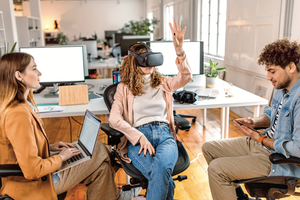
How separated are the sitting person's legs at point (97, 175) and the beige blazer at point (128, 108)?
4.8 inches

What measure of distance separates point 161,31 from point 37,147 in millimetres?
8235

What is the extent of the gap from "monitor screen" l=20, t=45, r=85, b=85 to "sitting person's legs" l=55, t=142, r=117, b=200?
1.00m

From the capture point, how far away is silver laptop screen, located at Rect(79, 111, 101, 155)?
1452 millimetres

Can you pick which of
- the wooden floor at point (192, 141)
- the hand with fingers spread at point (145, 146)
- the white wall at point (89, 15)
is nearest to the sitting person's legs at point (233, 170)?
the hand with fingers spread at point (145, 146)

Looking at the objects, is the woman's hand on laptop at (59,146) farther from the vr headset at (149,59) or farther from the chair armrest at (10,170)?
the vr headset at (149,59)

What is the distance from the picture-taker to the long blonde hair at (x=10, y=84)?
121 cm

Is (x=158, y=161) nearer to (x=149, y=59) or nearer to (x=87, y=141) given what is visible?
(x=87, y=141)

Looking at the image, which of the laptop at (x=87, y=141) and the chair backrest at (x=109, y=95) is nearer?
the laptop at (x=87, y=141)

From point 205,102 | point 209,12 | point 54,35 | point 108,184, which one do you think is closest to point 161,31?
point 209,12

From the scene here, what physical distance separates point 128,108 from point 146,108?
12cm

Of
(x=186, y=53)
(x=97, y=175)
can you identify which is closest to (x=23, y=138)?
(x=97, y=175)

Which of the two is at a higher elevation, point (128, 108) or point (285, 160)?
point (128, 108)

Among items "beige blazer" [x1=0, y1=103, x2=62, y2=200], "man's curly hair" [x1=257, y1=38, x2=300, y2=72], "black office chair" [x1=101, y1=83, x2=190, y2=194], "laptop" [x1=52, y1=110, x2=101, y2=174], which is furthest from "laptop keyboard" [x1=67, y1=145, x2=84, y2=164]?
"man's curly hair" [x1=257, y1=38, x2=300, y2=72]

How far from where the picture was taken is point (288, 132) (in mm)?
1406
